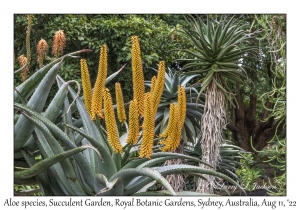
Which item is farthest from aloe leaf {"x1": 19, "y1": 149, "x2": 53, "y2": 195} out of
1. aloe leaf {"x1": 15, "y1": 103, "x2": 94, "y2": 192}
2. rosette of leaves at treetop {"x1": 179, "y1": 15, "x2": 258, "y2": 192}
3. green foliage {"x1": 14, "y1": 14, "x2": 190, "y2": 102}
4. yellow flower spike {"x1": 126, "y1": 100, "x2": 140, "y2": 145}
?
green foliage {"x1": 14, "y1": 14, "x2": 190, "y2": 102}

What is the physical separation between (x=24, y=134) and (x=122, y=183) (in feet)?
1.26

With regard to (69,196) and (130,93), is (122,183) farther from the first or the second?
(130,93)

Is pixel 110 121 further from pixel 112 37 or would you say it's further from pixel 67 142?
pixel 112 37

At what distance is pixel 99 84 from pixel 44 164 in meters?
0.31

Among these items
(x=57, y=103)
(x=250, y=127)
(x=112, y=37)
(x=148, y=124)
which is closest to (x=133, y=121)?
(x=148, y=124)

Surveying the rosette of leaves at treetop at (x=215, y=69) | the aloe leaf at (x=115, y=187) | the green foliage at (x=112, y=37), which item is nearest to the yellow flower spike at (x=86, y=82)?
the aloe leaf at (x=115, y=187)

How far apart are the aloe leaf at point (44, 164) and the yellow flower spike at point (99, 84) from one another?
0.15 metres

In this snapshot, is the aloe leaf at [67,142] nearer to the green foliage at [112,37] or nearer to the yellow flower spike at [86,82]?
the yellow flower spike at [86,82]

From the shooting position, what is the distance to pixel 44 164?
3.90 feet

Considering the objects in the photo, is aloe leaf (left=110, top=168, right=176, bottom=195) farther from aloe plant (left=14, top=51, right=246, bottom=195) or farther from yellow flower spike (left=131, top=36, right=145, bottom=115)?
yellow flower spike (left=131, top=36, right=145, bottom=115)

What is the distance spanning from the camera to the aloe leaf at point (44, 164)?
1.13 metres

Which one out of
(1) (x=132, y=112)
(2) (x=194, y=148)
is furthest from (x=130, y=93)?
(1) (x=132, y=112)

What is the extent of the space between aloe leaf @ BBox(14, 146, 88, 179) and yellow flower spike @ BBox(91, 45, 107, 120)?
0.15 m

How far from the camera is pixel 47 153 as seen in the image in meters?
1.29
